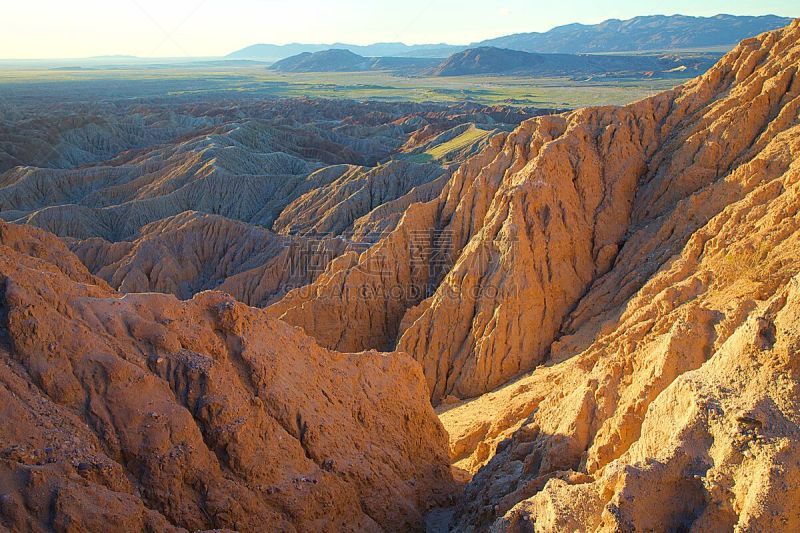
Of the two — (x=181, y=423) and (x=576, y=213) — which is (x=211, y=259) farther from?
(x=181, y=423)

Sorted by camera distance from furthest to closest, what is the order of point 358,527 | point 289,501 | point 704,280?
point 704,280, point 358,527, point 289,501

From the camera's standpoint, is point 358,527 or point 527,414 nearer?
point 358,527

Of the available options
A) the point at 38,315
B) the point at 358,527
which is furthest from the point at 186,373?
the point at 358,527

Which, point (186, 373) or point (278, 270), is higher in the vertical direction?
point (186, 373)

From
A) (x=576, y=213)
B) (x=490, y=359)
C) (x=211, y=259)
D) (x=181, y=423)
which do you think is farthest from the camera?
(x=211, y=259)

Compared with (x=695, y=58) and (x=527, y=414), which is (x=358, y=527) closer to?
(x=527, y=414)

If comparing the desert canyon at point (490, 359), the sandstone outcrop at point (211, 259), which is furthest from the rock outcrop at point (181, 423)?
the sandstone outcrop at point (211, 259)

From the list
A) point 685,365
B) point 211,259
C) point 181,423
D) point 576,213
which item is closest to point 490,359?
point 576,213
